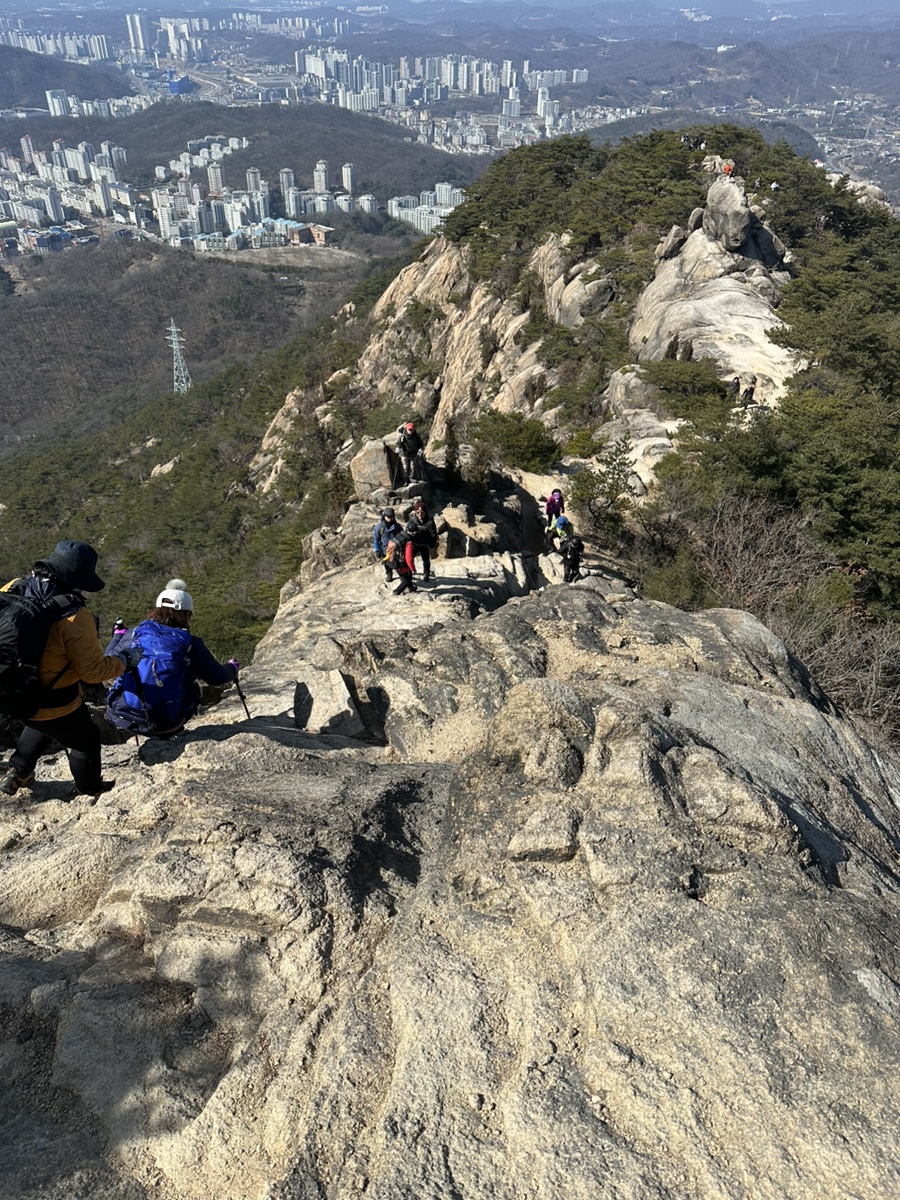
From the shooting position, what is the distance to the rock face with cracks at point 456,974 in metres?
2.77

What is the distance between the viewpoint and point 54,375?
333ft

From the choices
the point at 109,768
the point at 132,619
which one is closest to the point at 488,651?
the point at 109,768

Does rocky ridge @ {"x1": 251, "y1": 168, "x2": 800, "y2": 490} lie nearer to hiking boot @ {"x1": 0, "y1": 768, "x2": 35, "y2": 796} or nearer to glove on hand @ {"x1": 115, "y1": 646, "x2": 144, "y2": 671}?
glove on hand @ {"x1": 115, "y1": 646, "x2": 144, "y2": 671}

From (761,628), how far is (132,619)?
2245cm

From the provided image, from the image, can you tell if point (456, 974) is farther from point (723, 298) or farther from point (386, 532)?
point (723, 298)

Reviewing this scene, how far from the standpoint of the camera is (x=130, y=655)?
4852 mm

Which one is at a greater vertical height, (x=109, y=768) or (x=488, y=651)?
(x=109, y=768)

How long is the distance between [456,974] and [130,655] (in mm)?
2981

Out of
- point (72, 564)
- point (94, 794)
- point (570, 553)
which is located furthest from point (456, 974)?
point (570, 553)

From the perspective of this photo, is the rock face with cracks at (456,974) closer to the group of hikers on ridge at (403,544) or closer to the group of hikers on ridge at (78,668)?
the group of hikers on ridge at (78,668)

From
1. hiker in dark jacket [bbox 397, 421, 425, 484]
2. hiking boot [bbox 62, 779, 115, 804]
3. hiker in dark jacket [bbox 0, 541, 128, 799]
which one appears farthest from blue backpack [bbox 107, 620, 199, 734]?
hiker in dark jacket [bbox 397, 421, 425, 484]

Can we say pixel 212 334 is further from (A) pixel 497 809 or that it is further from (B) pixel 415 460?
(A) pixel 497 809

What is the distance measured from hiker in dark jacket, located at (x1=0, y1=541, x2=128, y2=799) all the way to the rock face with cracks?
0.82ft

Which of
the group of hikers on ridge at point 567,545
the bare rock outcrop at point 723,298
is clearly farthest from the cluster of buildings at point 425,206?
the group of hikers on ridge at point 567,545
